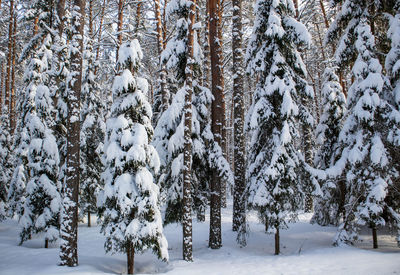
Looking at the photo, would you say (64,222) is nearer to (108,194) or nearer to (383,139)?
(108,194)

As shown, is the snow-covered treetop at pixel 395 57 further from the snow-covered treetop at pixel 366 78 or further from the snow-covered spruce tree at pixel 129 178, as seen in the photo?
the snow-covered spruce tree at pixel 129 178

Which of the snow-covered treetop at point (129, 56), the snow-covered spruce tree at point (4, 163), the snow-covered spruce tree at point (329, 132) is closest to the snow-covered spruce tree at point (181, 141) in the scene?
the snow-covered treetop at point (129, 56)

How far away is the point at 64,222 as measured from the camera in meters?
9.21

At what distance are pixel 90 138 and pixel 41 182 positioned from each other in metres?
5.42

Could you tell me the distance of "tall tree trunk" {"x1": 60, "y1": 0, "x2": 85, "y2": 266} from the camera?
29.9ft

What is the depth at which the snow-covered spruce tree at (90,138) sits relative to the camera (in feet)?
61.8

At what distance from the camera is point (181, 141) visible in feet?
37.3

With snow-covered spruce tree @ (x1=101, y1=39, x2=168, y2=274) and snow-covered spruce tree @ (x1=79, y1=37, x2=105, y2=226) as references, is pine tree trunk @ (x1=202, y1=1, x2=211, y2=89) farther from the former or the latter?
snow-covered spruce tree @ (x1=101, y1=39, x2=168, y2=274)

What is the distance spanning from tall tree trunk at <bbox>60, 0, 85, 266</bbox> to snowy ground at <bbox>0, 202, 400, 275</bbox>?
668mm

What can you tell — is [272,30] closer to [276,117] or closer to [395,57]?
[276,117]

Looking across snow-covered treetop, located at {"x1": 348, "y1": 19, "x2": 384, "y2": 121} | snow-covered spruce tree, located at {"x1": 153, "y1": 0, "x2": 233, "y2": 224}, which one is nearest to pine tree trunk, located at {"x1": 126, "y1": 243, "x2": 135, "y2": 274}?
snow-covered spruce tree, located at {"x1": 153, "y1": 0, "x2": 233, "y2": 224}

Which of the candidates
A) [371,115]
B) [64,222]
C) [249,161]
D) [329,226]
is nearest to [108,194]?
[64,222]

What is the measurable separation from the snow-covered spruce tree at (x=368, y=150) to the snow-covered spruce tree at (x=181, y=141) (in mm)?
4649

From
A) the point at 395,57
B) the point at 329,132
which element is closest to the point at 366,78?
the point at 395,57
